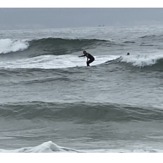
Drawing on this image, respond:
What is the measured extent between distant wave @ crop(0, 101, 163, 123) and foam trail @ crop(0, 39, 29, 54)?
24393 mm

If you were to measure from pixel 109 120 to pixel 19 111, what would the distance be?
2.18m

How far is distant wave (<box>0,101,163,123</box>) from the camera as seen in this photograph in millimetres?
8617

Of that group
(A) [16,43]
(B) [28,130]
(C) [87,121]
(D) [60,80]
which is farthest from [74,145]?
(A) [16,43]

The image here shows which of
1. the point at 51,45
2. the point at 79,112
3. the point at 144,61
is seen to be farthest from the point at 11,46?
the point at 79,112

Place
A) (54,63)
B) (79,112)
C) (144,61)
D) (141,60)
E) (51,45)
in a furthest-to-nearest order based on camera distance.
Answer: (51,45) → (54,63) → (141,60) → (144,61) → (79,112)

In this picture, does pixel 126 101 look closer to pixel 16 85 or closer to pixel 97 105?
pixel 97 105

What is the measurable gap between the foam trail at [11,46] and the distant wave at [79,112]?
2439cm

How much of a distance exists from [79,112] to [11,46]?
91.2ft

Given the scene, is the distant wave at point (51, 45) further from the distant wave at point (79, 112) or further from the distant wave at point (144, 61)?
the distant wave at point (79, 112)

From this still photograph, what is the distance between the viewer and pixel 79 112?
9.15 meters

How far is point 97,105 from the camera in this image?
9594 mm

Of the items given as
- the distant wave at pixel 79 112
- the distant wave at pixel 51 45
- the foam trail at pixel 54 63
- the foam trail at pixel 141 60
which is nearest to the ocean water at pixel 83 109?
the distant wave at pixel 79 112

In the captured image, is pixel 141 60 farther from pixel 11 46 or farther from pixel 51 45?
pixel 11 46

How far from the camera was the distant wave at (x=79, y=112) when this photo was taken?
8.62 m
